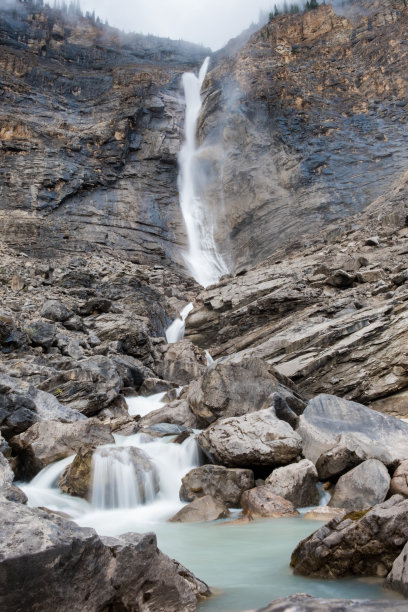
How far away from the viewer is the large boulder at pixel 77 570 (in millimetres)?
3035

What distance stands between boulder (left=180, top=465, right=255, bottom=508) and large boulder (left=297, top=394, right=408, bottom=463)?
5.58ft

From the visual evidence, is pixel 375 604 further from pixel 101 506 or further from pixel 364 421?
pixel 364 421

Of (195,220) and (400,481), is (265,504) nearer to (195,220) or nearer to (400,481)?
(400,481)

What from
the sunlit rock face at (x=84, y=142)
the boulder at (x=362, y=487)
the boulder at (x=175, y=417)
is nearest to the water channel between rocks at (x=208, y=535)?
the boulder at (x=362, y=487)

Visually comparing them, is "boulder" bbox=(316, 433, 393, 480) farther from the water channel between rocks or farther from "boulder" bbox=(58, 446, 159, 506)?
"boulder" bbox=(58, 446, 159, 506)

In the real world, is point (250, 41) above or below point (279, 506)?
above

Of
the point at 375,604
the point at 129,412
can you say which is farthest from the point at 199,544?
the point at 129,412

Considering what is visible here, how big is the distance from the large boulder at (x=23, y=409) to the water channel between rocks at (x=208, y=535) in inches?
63.9

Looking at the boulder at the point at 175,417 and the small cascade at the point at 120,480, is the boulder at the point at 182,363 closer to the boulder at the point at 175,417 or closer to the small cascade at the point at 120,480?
the boulder at the point at 175,417

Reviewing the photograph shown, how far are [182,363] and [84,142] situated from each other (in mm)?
29764

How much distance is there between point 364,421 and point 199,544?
506cm

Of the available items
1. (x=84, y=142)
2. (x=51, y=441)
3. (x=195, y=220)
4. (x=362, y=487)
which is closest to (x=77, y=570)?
(x=362, y=487)

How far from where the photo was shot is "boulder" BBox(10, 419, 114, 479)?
1007 centimetres

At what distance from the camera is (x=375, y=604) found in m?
3.12
